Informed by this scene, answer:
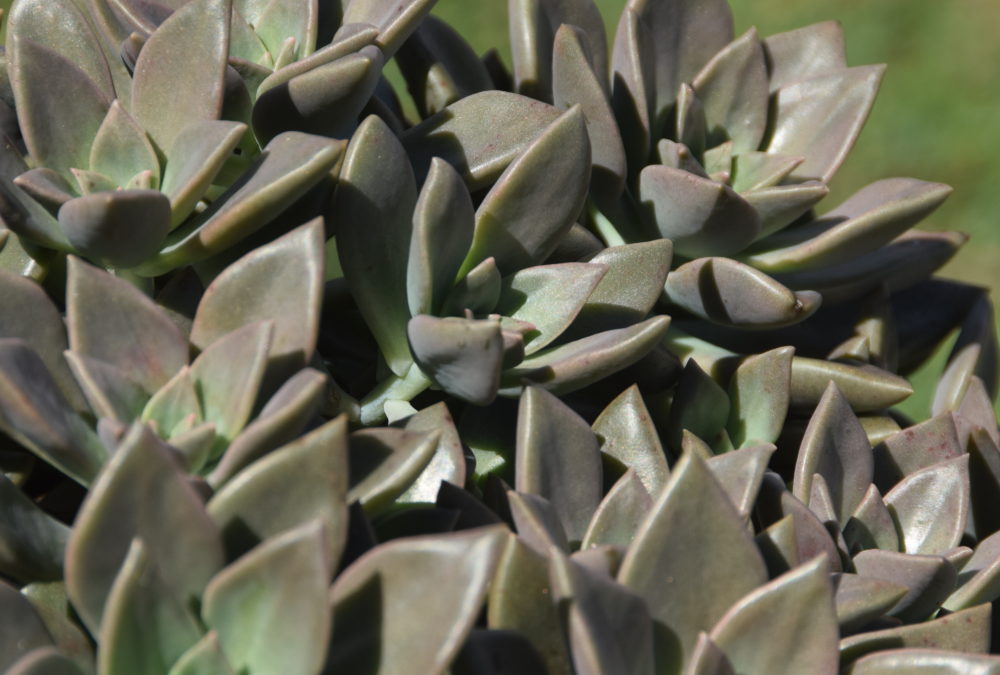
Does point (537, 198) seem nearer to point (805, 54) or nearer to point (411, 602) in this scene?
point (411, 602)

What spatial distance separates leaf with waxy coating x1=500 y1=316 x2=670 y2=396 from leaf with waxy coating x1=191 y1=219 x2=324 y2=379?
0.53 feet

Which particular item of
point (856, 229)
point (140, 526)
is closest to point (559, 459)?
point (140, 526)

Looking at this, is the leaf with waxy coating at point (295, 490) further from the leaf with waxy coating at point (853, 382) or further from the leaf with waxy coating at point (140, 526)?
the leaf with waxy coating at point (853, 382)

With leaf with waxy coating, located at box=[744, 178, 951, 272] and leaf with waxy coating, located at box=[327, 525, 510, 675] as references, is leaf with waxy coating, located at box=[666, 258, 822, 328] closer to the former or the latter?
leaf with waxy coating, located at box=[744, 178, 951, 272]

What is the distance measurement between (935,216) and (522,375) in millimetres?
2662

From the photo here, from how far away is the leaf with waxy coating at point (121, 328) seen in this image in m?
0.70

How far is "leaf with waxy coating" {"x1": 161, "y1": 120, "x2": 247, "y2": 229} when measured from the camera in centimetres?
75

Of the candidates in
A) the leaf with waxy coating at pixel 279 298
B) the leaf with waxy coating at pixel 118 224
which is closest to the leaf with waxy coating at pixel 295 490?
the leaf with waxy coating at pixel 279 298

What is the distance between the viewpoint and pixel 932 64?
3.50m

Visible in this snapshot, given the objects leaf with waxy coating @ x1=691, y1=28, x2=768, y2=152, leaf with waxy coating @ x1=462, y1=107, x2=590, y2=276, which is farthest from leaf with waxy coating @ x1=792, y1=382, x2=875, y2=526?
leaf with waxy coating @ x1=691, y1=28, x2=768, y2=152

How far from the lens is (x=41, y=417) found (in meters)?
0.64

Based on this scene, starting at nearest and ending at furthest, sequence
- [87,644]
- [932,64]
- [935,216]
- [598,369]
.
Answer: [87,644], [598,369], [935,216], [932,64]

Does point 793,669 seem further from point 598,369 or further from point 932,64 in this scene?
point 932,64

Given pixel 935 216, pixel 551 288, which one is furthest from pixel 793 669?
pixel 935 216
